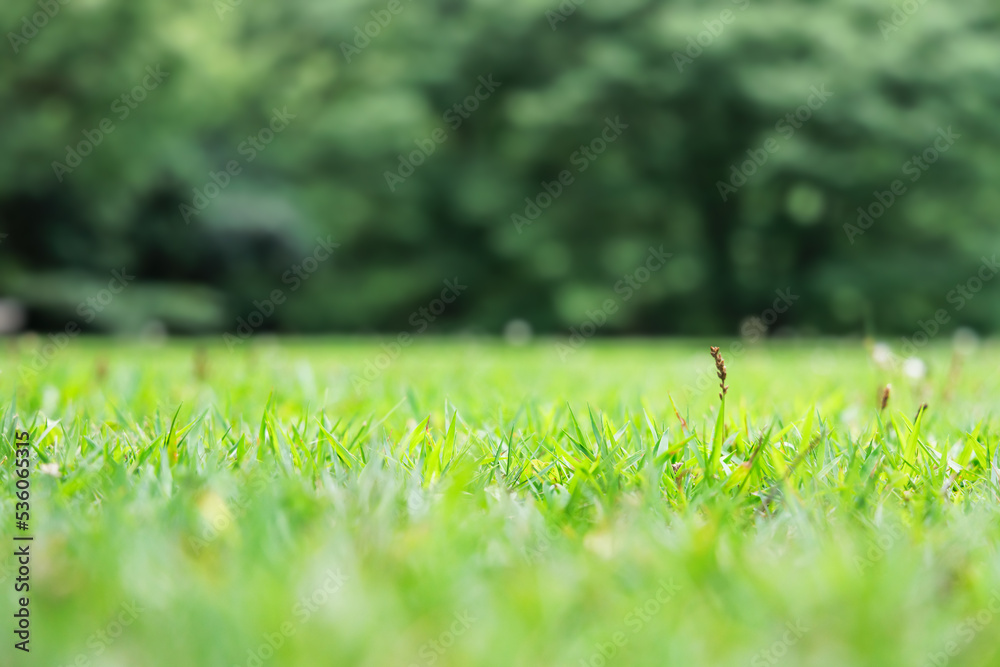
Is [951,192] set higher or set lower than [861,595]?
lower

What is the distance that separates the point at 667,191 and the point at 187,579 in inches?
529

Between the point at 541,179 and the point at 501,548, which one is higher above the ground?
the point at 501,548

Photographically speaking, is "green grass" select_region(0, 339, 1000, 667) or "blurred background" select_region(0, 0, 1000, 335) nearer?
"green grass" select_region(0, 339, 1000, 667)

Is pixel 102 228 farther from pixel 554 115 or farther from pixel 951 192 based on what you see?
pixel 951 192

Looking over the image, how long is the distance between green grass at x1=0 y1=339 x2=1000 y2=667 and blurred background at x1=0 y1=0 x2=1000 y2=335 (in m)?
10.0

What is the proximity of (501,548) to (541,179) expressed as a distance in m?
13.3

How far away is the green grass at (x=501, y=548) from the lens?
0.68m

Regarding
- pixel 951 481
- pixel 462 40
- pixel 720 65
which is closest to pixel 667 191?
pixel 720 65

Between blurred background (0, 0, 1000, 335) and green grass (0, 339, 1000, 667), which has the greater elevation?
green grass (0, 339, 1000, 667)

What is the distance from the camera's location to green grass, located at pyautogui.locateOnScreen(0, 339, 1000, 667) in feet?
2.22

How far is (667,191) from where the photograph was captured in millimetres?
13688

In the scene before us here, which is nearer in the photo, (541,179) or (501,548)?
(501,548)

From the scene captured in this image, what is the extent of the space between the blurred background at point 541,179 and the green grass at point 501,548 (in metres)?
10.0

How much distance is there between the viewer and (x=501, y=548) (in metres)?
0.90
